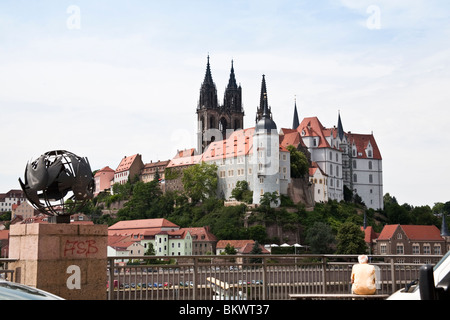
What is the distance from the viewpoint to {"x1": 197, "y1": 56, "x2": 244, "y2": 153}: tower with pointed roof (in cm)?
13512

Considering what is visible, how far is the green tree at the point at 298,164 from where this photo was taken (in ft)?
350

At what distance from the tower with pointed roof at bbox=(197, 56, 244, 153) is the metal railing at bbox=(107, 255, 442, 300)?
387ft

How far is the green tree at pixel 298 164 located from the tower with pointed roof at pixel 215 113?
28151 mm

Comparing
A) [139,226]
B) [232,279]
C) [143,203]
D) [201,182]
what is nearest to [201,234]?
[201,182]

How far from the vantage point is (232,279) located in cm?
1241

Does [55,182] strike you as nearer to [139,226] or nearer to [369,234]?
[369,234]

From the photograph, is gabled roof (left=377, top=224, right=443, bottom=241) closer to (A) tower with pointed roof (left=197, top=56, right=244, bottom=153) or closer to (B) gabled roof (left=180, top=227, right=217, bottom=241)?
(B) gabled roof (left=180, top=227, right=217, bottom=241)

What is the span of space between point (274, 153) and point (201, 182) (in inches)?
570

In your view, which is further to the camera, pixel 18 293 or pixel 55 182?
pixel 55 182

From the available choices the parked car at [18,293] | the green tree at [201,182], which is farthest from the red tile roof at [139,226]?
the parked car at [18,293]

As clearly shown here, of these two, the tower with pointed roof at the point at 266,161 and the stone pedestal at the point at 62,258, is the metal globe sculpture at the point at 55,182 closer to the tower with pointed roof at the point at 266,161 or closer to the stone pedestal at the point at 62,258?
the stone pedestal at the point at 62,258
